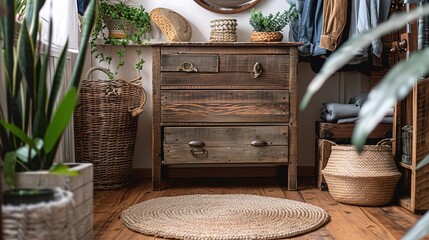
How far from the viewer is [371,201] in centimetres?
202

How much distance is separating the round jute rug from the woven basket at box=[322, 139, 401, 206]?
184mm

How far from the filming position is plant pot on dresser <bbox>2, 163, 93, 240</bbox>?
109 centimetres

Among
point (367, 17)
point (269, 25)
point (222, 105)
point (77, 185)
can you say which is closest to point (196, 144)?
point (222, 105)

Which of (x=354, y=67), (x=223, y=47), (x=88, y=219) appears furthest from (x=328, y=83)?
(x=88, y=219)

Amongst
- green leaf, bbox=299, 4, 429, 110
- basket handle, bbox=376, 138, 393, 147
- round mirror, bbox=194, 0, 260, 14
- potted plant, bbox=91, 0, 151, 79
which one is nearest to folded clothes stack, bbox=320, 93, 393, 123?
basket handle, bbox=376, 138, 393, 147

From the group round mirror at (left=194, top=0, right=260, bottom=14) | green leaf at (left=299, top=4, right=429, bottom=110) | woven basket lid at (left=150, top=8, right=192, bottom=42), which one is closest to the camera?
green leaf at (left=299, top=4, right=429, bottom=110)

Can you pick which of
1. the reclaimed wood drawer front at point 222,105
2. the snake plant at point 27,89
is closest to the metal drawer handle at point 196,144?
the reclaimed wood drawer front at point 222,105

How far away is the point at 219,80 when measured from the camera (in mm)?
2326

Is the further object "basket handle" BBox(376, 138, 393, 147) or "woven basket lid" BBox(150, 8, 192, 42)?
"woven basket lid" BBox(150, 8, 192, 42)

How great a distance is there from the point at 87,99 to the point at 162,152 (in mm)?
441

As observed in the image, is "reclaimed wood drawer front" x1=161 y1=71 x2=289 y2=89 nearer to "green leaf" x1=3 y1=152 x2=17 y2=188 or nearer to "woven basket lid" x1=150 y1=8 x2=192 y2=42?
"woven basket lid" x1=150 y1=8 x2=192 y2=42

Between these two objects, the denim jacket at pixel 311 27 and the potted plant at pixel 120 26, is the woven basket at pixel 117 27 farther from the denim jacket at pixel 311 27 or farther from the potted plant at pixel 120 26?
the denim jacket at pixel 311 27

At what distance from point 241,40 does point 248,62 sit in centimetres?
45

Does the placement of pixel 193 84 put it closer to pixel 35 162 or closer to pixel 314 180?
pixel 314 180
